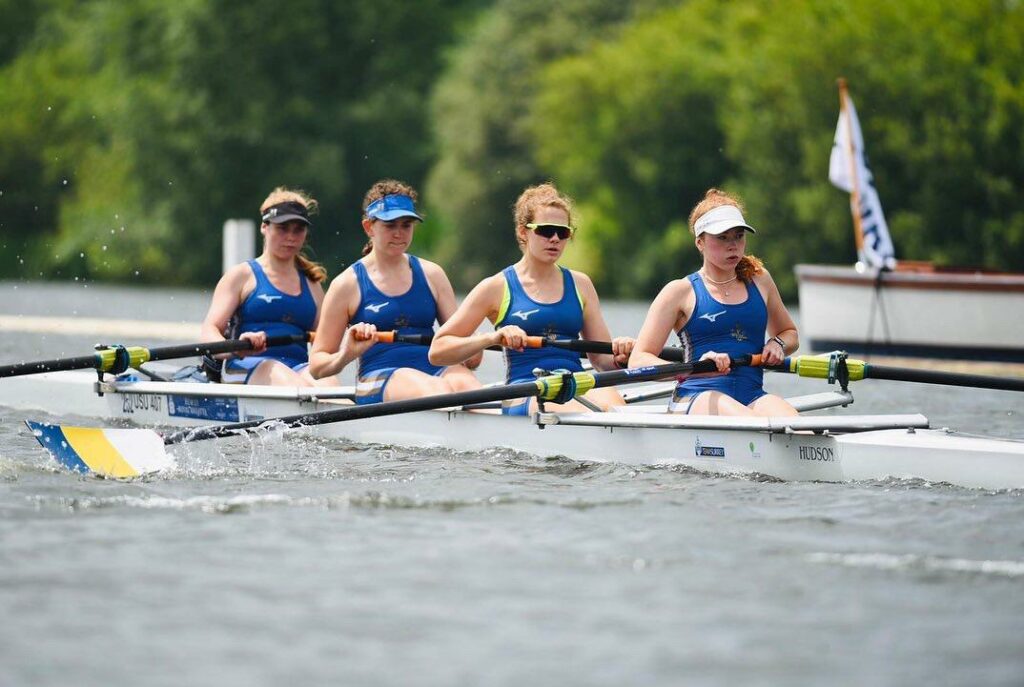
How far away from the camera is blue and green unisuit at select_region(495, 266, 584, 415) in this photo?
830cm

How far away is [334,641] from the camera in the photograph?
5.04 meters

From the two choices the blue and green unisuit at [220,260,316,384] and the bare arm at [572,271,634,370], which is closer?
the bare arm at [572,271,634,370]

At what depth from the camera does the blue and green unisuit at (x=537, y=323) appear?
8.30m

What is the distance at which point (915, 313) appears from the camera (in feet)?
58.1

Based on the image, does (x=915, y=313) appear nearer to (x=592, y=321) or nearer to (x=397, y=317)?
(x=592, y=321)

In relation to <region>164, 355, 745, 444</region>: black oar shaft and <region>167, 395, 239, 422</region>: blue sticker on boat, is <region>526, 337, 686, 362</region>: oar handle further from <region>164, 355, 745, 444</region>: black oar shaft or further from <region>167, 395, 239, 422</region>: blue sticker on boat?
<region>167, 395, 239, 422</region>: blue sticker on boat

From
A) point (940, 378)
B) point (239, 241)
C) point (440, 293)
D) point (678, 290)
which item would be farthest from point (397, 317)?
point (239, 241)

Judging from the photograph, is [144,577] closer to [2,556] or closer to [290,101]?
[2,556]

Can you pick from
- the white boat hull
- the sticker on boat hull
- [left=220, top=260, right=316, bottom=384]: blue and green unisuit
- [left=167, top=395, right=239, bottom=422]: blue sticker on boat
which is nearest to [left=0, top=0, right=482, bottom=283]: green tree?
the white boat hull

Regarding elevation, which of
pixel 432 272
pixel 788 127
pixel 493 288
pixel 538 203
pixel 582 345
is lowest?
pixel 582 345

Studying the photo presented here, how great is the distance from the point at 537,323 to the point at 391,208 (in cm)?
111

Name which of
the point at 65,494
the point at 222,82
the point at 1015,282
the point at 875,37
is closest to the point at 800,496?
the point at 65,494

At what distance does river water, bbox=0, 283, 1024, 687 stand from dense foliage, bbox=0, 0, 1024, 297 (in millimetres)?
19295

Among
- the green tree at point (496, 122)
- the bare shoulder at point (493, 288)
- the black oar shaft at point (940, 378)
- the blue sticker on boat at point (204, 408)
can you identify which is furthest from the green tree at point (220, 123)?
the black oar shaft at point (940, 378)
